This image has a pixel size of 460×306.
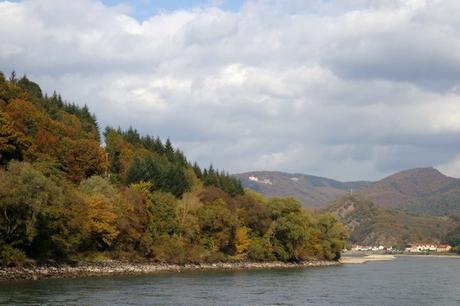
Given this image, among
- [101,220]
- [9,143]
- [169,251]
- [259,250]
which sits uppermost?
[9,143]

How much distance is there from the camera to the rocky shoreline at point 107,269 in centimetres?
7200

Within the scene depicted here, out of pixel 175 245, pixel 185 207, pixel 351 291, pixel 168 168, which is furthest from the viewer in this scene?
pixel 168 168

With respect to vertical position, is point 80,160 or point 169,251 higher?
point 80,160

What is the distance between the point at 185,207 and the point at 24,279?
174 ft

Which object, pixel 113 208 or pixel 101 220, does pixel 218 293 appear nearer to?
pixel 101 220

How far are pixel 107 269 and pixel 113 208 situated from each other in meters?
11.8

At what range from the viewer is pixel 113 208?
9831cm

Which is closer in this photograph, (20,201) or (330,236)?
(20,201)

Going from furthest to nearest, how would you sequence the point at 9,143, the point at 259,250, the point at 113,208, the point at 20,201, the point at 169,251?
the point at 259,250, the point at 169,251, the point at 113,208, the point at 9,143, the point at 20,201

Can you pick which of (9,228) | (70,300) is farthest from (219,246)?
(70,300)

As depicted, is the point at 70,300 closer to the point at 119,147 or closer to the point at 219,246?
the point at 219,246

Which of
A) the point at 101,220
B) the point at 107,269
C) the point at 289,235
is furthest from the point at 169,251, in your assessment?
the point at 289,235

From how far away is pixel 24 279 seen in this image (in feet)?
232

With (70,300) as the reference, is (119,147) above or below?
above
